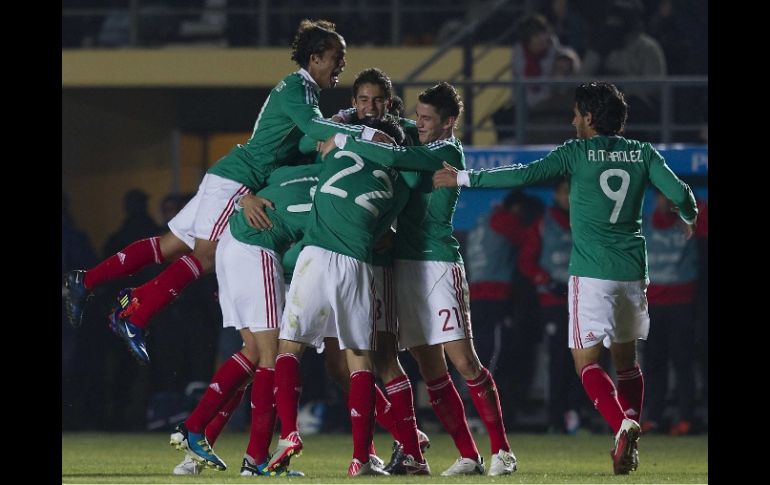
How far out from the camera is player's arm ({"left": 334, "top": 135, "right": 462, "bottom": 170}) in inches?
327

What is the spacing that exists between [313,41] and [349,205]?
1.13 meters

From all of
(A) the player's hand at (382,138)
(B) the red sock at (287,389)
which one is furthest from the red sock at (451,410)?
(A) the player's hand at (382,138)

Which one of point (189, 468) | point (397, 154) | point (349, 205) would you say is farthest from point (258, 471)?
point (397, 154)

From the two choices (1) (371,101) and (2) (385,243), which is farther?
(2) (385,243)

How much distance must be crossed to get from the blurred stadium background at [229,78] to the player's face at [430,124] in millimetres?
5776

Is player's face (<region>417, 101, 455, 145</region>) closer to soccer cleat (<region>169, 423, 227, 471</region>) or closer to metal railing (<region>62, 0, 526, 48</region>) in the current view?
soccer cleat (<region>169, 423, 227, 471</region>)

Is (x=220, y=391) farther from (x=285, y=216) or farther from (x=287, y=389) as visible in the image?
(x=285, y=216)

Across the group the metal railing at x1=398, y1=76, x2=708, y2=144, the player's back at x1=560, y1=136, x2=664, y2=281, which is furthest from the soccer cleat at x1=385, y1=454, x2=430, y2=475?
the metal railing at x1=398, y1=76, x2=708, y2=144

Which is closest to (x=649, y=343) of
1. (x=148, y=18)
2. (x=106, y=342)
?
(x=106, y=342)

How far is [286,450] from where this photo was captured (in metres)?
8.18

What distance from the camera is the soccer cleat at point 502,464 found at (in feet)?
28.5

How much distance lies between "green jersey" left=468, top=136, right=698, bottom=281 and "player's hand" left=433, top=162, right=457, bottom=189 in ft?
0.82

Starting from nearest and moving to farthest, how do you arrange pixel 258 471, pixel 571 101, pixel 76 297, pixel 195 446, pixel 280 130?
pixel 258 471, pixel 195 446, pixel 280 130, pixel 76 297, pixel 571 101
